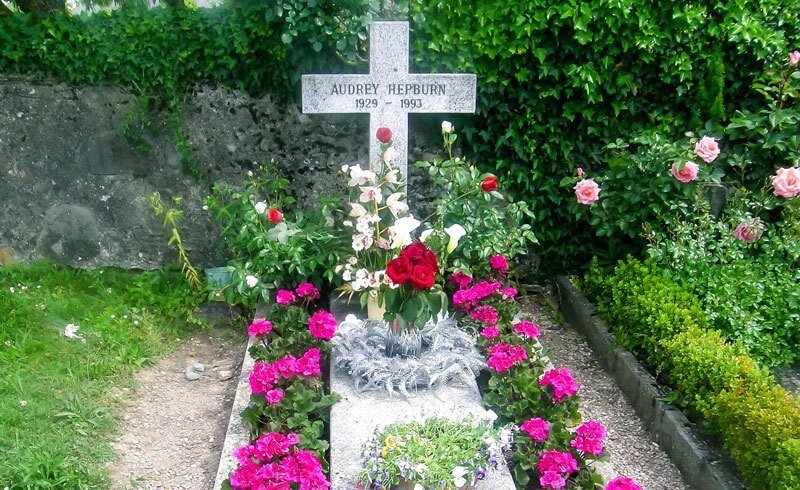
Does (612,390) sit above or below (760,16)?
below

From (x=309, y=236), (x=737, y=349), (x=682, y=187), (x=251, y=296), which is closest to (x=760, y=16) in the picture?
(x=682, y=187)

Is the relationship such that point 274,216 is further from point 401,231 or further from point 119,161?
point 119,161

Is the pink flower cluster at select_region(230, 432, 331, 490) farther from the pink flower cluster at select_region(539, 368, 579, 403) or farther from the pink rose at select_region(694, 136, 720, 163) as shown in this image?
the pink rose at select_region(694, 136, 720, 163)

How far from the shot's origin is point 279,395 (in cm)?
309

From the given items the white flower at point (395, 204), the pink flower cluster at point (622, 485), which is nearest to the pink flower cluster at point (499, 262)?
the white flower at point (395, 204)

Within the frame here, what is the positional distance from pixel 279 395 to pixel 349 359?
0.46m

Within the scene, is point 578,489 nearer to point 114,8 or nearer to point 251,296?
point 251,296

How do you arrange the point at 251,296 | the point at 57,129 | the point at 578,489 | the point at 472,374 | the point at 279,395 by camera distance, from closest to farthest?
the point at 578,489, the point at 279,395, the point at 472,374, the point at 251,296, the point at 57,129

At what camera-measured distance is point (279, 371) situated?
3234 millimetres

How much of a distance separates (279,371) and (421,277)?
824 mm

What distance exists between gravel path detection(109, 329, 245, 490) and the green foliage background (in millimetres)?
1651

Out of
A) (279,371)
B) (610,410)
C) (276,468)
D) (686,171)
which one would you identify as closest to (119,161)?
(279,371)

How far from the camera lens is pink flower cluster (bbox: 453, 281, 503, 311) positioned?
3.90 metres

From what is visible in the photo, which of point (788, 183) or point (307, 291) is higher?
point (788, 183)
